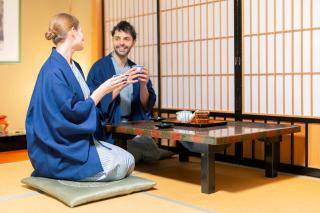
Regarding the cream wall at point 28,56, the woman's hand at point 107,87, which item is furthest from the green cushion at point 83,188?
the cream wall at point 28,56

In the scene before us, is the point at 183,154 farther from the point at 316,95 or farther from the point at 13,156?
the point at 13,156

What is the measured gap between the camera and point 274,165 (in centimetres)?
345

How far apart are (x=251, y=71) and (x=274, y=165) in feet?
2.88

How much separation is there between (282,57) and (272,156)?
834mm

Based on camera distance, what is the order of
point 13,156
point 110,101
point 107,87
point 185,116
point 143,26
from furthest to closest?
1. point 143,26
2. point 13,156
3. point 110,101
4. point 185,116
5. point 107,87

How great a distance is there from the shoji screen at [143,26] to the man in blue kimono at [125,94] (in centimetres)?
78

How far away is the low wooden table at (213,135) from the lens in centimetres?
284

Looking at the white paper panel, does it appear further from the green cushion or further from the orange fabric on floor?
the orange fabric on floor

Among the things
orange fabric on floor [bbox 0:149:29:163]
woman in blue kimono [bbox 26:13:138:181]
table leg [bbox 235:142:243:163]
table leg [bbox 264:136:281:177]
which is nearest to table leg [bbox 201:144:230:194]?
woman in blue kimono [bbox 26:13:138:181]

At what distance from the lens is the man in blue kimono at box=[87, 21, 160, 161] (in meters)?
3.92

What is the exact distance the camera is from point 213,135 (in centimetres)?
283

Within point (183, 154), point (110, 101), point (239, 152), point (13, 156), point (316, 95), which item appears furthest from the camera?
point (13, 156)

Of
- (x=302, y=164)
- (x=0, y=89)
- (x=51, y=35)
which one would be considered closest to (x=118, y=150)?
(x=51, y=35)

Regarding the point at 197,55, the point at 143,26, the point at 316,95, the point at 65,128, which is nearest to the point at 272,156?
the point at 316,95
